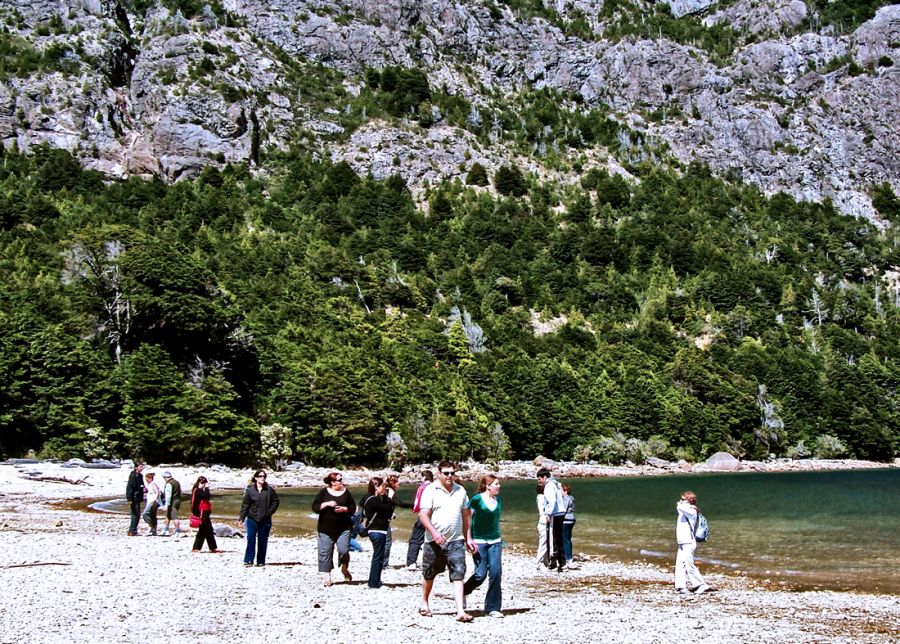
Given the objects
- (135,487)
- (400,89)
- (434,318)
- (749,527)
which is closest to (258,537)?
(135,487)

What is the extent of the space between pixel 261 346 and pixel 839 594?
64517 mm

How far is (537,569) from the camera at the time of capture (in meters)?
17.7

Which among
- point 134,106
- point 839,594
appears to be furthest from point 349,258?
point 839,594

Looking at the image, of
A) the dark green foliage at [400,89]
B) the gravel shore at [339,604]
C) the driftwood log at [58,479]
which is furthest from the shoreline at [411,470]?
the dark green foliage at [400,89]

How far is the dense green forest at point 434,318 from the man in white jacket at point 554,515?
4227 cm

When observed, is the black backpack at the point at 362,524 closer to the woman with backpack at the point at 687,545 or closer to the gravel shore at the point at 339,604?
the gravel shore at the point at 339,604

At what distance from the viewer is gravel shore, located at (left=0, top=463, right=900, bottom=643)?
10.1 meters

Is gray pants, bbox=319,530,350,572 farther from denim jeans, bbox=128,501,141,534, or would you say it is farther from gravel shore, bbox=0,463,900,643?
denim jeans, bbox=128,501,141,534

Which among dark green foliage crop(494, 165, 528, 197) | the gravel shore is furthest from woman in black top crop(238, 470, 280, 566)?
dark green foliage crop(494, 165, 528, 197)

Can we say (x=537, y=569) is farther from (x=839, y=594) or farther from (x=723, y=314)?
(x=723, y=314)

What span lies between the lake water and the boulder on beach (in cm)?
3204

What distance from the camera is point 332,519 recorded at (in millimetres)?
13391

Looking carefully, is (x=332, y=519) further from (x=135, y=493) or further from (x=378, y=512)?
(x=135, y=493)

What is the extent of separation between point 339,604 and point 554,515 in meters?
6.60
